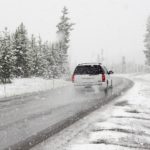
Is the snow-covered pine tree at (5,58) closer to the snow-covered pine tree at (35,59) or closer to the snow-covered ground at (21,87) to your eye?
the snow-covered ground at (21,87)

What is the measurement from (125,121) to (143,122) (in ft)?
1.65

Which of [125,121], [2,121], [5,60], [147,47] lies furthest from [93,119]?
[147,47]

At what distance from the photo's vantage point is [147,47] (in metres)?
83.4

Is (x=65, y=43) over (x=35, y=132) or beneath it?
over

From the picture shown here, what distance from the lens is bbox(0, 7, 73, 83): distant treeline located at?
38781mm

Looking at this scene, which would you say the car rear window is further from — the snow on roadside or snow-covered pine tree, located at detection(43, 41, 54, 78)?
snow-covered pine tree, located at detection(43, 41, 54, 78)

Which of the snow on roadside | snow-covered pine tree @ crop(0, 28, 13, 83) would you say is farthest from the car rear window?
snow-covered pine tree @ crop(0, 28, 13, 83)

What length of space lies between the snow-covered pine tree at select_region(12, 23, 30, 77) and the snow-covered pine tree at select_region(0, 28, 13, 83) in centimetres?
651

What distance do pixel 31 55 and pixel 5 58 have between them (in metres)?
13.6

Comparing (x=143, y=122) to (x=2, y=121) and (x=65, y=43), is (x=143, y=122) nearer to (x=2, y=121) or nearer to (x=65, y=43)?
(x=2, y=121)

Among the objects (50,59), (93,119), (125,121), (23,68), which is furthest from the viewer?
(50,59)

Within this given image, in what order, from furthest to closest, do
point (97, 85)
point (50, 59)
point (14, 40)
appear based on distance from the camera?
point (50, 59) → point (14, 40) → point (97, 85)

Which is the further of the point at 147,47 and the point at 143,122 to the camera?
the point at 147,47

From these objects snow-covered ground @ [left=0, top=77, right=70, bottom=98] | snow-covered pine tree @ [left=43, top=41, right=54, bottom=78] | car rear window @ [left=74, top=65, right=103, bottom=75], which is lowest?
snow-covered ground @ [left=0, top=77, right=70, bottom=98]
